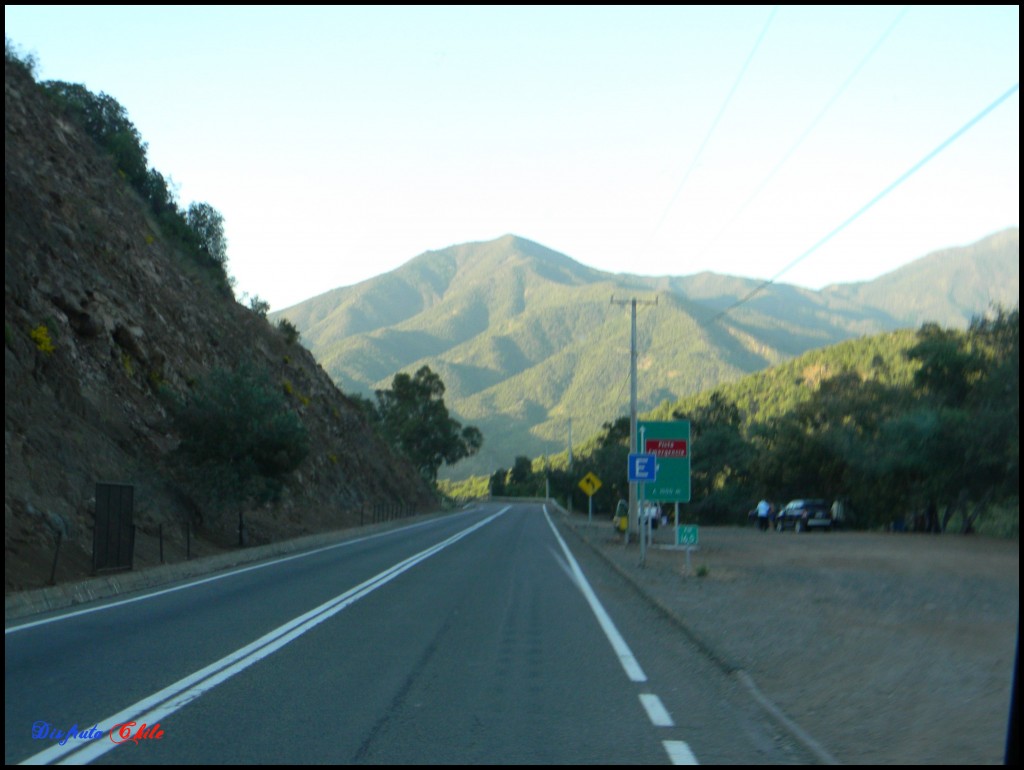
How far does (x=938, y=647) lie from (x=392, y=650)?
6.37 m

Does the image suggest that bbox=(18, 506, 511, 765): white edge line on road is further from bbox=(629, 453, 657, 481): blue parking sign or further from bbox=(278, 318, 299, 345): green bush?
bbox=(278, 318, 299, 345): green bush

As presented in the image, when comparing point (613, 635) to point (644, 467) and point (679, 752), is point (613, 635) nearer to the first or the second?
point (679, 752)

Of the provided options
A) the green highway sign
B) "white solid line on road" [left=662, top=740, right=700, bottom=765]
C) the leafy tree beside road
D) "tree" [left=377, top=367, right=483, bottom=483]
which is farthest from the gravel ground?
the leafy tree beside road

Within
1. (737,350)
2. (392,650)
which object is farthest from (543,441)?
(392,650)

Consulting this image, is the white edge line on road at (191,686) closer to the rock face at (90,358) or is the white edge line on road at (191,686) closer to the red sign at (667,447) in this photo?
the rock face at (90,358)

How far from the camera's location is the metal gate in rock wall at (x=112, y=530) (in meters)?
21.5

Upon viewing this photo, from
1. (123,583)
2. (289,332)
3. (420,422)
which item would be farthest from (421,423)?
(123,583)

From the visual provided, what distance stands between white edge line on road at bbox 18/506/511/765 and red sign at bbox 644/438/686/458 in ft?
51.5

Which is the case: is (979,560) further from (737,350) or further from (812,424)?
(737,350)

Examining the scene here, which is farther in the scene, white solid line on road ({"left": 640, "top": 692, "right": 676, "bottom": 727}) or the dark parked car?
the dark parked car

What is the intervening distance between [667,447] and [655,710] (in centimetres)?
2278

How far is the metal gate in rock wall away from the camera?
21.5 m

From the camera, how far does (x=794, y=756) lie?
7.57 metres

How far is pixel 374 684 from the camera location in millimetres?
Result: 10289
